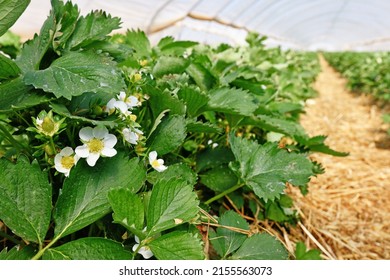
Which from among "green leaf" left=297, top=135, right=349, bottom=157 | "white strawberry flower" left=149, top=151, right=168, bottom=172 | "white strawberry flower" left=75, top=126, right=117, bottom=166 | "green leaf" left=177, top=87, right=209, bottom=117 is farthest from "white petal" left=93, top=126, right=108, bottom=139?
"green leaf" left=297, top=135, right=349, bottom=157

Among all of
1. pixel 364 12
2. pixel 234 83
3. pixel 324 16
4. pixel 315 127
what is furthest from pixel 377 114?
pixel 324 16

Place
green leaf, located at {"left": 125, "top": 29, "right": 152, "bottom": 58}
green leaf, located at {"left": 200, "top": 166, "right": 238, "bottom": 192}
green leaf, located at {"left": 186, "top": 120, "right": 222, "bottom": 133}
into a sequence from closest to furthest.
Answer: green leaf, located at {"left": 186, "top": 120, "right": 222, "bottom": 133}
green leaf, located at {"left": 200, "top": 166, "right": 238, "bottom": 192}
green leaf, located at {"left": 125, "top": 29, "right": 152, "bottom": 58}

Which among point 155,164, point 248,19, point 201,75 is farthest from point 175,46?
point 248,19

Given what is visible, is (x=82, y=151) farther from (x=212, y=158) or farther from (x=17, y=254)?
(x=212, y=158)

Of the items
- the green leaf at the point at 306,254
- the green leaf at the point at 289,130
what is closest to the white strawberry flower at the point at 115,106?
the green leaf at the point at 289,130

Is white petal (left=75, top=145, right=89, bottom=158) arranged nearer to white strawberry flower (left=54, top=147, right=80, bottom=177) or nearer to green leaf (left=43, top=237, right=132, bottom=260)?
white strawberry flower (left=54, top=147, right=80, bottom=177)

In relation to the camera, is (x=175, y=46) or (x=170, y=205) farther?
(x=175, y=46)
